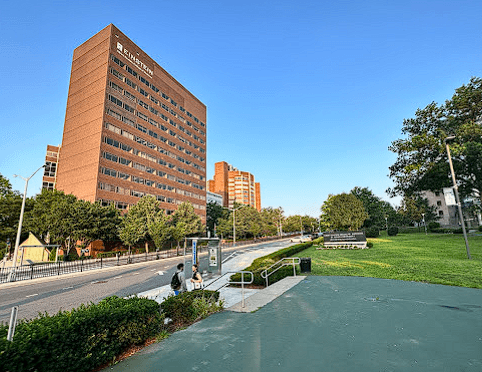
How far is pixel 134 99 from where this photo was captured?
59438mm

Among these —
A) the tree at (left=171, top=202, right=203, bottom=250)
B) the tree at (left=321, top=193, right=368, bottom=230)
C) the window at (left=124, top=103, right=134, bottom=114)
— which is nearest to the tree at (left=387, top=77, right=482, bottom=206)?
the tree at (left=321, top=193, right=368, bottom=230)

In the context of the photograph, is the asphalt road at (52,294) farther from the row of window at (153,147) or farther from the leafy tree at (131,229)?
the row of window at (153,147)

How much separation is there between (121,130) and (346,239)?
48084mm

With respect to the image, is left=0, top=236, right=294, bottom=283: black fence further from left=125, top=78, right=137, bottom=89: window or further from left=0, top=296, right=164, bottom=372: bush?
left=125, top=78, right=137, bottom=89: window

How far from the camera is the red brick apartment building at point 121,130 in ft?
163

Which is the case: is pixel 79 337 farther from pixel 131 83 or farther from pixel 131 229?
pixel 131 83

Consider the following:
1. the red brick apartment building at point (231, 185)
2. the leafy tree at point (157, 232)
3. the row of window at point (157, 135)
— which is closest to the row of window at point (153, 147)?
the row of window at point (157, 135)

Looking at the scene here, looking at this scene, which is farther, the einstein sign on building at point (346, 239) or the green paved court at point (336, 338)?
the einstein sign on building at point (346, 239)

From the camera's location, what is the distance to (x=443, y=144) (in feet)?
98.1

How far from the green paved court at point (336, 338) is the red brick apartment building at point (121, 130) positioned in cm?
4740

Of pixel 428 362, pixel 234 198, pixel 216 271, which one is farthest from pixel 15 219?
pixel 234 198

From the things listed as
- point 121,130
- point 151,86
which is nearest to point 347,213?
point 121,130

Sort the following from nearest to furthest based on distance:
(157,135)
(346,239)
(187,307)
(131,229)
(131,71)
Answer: (187,307)
(346,239)
(131,229)
(131,71)
(157,135)

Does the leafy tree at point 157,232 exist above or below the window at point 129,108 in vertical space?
below
